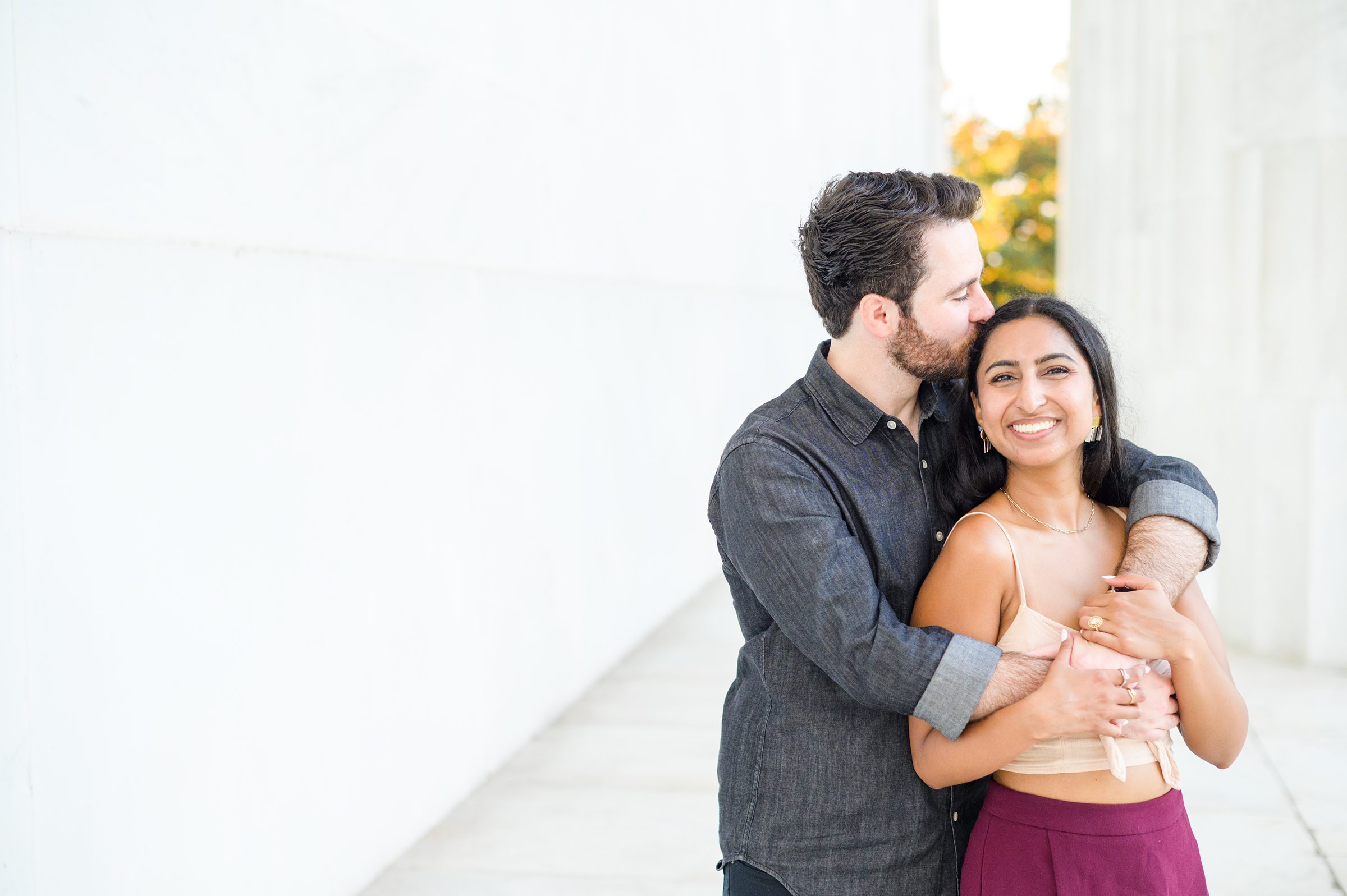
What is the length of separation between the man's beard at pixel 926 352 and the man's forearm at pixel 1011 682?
2.03 feet

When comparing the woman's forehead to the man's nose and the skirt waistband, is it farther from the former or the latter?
the skirt waistband

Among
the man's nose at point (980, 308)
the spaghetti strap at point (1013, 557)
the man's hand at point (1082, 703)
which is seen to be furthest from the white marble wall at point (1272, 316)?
the man's hand at point (1082, 703)

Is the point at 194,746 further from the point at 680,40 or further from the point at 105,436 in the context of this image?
the point at 680,40

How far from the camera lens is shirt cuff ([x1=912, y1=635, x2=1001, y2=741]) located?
84.7 inches

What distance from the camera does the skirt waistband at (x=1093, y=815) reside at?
2.27 metres

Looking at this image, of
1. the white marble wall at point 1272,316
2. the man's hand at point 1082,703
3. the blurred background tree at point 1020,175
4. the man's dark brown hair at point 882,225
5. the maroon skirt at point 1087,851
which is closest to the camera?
the man's hand at point 1082,703

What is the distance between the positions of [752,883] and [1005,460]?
1.00 metres

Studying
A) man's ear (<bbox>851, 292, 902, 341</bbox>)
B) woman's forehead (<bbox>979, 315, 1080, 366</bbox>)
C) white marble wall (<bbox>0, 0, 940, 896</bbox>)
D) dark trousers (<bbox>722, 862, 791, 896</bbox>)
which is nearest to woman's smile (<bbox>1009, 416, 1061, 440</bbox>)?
woman's forehead (<bbox>979, 315, 1080, 366</bbox>)

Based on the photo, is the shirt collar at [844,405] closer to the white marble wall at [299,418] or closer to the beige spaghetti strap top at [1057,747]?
the beige spaghetti strap top at [1057,747]

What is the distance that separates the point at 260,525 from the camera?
3420mm

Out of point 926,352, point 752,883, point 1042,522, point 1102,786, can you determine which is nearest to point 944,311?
point 926,352

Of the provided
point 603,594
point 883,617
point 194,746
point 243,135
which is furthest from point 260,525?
point 603,594

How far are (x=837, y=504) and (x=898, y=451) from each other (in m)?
0.22

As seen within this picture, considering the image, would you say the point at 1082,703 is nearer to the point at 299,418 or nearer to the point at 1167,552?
the point at 1167,552
